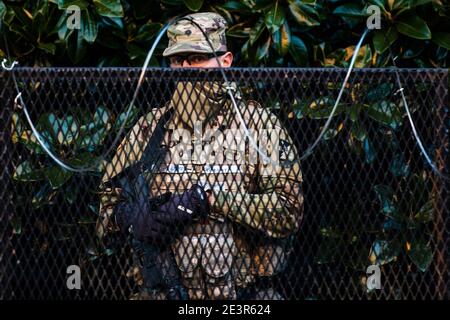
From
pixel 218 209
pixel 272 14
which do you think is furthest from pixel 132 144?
pixel 272 14

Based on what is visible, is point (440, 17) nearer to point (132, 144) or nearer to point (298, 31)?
point (298, 31)

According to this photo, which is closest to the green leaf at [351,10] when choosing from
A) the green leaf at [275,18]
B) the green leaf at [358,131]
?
the green leaf at [275,18]

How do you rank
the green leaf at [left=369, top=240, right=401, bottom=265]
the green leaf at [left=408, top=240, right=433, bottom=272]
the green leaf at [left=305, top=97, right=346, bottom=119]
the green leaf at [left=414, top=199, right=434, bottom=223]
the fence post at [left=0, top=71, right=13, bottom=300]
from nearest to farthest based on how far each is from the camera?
the fence post at [left=0, top=71, right=13, bottom=300] < the green leaf at [left=305, top=97, right=346, bottom=119] < the green leaf at [left=414, top=199, right=434, bottom=223] < the green leaf at [left=369, top=240, right=401, bottom=265] < the green leaf at [left=408, top=240, right=433, bottom=272]

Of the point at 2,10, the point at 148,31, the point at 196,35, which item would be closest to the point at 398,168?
the point at 196,35

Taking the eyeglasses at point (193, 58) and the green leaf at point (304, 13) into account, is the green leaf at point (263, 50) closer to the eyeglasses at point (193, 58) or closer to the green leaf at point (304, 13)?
the green leaf at point (304, 13)

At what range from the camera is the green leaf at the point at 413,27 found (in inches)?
145

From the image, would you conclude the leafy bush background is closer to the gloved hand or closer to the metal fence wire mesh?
the metal fence wire mesh

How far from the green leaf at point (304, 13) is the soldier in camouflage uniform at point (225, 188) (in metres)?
0.88

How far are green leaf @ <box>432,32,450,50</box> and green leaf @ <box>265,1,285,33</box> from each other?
0.59 metres

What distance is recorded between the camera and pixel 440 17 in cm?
378

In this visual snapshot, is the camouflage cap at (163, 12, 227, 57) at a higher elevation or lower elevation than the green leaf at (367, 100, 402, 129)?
higher

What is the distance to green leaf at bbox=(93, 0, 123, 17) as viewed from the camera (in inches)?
146

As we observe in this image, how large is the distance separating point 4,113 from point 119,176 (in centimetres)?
39

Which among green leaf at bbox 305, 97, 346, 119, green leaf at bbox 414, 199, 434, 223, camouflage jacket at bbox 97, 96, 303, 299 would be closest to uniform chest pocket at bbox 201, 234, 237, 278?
camouflage jacket at bbox 97, 96, 303, 299
